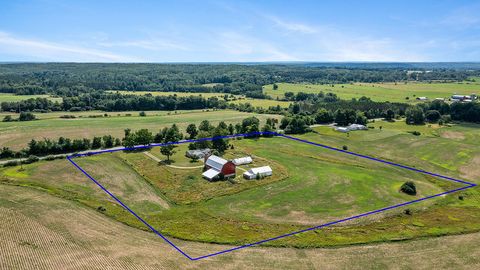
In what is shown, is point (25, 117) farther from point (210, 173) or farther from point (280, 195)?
point (280, 195)

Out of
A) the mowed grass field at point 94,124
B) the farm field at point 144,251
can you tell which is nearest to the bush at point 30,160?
the mowed grass field at point 94,124

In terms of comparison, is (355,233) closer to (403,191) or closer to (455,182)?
(403,191)

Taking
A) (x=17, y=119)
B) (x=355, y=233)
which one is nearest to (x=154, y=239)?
(x=355, y=233)

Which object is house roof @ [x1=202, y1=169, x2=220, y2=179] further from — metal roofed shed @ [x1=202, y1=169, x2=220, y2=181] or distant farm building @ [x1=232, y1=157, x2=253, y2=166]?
distant farm building @ [x1=232, y1=157, x2=253, y2=166]

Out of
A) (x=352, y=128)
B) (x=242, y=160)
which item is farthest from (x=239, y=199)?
(x=352, y=128)

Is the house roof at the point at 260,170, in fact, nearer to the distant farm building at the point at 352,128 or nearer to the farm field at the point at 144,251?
the farm field at the point at 144,251

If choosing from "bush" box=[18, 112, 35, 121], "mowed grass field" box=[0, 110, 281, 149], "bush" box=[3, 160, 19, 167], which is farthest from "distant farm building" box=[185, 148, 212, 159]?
"bush" box=[18, 112, 35, 121]
